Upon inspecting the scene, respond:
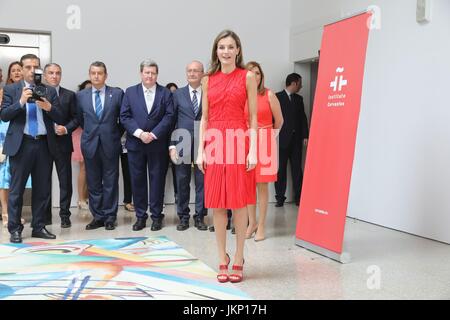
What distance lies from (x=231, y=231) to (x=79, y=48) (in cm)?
345

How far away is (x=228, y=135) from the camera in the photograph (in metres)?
3.49

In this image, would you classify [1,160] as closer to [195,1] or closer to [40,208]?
[40,208]

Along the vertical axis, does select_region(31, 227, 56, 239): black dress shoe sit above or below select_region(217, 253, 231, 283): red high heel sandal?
below

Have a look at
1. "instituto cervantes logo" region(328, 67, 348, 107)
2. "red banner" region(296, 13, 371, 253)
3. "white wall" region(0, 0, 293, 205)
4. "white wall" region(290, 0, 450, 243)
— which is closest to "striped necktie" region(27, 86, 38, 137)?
"white wall" region(0, 0, 293, 205)

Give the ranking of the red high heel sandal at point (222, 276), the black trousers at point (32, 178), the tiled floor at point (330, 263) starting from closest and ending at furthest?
the tiled floor at point (330, 263), the red high heel sandal at point (222, 276), the black trousers at point (32, 178)

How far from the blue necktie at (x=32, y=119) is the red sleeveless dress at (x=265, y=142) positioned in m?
1.96

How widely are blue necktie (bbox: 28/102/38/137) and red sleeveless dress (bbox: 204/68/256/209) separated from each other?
199 cm

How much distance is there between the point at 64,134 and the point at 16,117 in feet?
2.44

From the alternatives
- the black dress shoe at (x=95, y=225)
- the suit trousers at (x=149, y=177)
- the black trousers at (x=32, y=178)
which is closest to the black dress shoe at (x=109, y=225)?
the black dress shoe at (x=95, y=225)

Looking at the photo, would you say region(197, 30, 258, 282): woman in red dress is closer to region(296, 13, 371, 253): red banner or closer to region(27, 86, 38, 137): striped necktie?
region(296, 13, 371, 253): red banner

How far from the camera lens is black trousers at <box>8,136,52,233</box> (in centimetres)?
464

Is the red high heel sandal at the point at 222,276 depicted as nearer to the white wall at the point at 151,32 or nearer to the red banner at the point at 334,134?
the red banner at the point at 334,134

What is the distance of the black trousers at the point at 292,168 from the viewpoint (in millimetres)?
7355

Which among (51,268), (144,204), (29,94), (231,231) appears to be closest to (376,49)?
(231,231)
